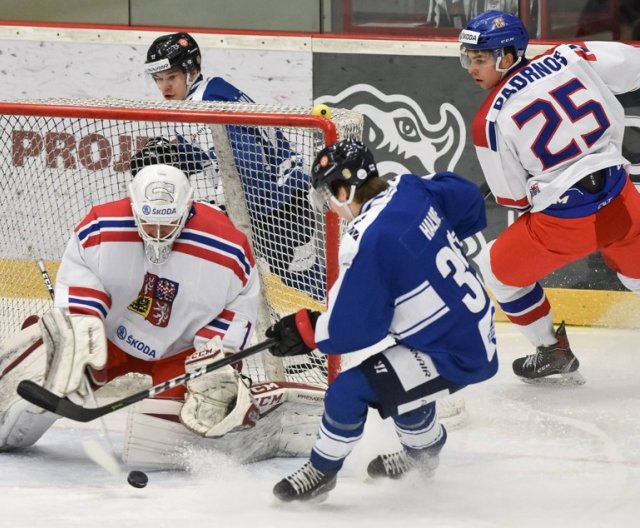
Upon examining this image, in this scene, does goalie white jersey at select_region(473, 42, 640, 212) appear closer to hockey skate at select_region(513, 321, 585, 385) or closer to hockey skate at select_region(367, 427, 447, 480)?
hockey skate at select_region(513, 321, 585, 385)

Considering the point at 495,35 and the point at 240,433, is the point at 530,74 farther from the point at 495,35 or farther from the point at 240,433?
the point at 240,433

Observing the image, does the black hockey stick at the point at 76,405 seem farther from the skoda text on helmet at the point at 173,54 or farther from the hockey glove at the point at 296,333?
the skoda text on helmet at the point at 173,54

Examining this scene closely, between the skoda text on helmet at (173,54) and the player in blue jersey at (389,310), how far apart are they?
1.44 metres

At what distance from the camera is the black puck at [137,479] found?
3.26 meters

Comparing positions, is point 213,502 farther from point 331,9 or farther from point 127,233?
point 331,9

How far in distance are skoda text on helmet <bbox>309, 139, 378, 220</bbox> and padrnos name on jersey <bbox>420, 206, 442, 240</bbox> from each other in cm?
17

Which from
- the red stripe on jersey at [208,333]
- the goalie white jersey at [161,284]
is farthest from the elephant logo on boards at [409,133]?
the red stripe on jersey at [208,333]

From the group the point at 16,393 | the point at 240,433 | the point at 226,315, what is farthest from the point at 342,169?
the point at 16,393

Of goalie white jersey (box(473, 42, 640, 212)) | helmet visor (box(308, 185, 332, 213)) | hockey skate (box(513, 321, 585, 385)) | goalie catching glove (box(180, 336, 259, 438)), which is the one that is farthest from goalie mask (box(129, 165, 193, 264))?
hockey skate (box(513, 321, 585, 385))

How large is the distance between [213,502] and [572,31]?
288cm

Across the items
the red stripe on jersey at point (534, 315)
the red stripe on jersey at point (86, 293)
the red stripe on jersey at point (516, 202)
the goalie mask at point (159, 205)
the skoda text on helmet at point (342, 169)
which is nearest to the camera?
the skoda text on helmet at point (342, 169)

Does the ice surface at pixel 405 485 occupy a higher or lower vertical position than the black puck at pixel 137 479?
lower

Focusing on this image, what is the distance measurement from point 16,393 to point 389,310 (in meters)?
1.13

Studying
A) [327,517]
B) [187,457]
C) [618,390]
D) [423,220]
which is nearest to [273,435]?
[187,457]
